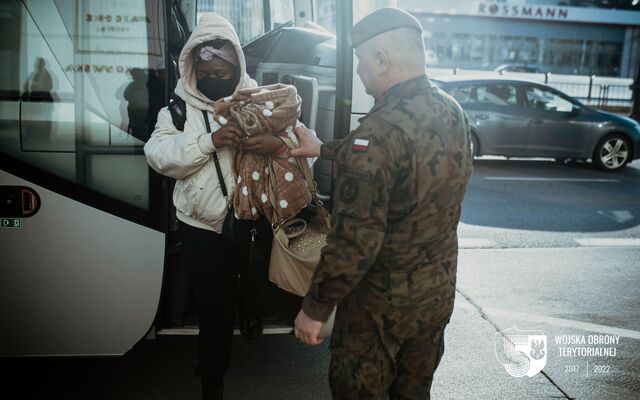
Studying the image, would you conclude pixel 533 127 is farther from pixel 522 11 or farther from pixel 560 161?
pixel 522 11

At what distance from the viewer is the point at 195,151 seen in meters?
2.58

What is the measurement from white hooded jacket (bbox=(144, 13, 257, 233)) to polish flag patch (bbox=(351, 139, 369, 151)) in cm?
83

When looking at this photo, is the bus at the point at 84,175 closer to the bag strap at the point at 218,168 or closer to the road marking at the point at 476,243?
the bag strap at the point at 218,168

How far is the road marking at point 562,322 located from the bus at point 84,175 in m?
2.33

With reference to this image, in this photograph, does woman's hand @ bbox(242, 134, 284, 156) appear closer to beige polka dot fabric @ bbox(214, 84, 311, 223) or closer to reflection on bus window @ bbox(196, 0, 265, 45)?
beige polka dot fabric @ bbox(214, 84, 311, 223)

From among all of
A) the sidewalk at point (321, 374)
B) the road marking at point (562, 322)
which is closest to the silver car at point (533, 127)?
the road marking at point (562, 322)

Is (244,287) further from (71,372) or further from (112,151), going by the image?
(71,372)

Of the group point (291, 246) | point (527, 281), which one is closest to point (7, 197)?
point (291, 246)

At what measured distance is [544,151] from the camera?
1109 centimetres

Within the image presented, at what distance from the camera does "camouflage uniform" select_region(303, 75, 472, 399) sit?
6.41 feet

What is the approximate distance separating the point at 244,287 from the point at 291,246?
35 cm

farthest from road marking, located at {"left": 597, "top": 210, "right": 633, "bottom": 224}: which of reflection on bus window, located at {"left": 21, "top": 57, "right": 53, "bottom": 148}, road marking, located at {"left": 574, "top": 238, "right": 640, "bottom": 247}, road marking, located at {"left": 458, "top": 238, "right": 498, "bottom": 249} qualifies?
reflection on bus window, located at {"left": 21, "top": 57, "right": 53, "bottom": 148}

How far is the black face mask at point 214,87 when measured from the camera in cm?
270

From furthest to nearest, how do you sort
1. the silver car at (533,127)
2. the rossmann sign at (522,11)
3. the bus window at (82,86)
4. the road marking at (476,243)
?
the rossmann sign at (522,11)
the silver car at (533,127)
the road marking at (476,243)
the bus window at (82,86)
